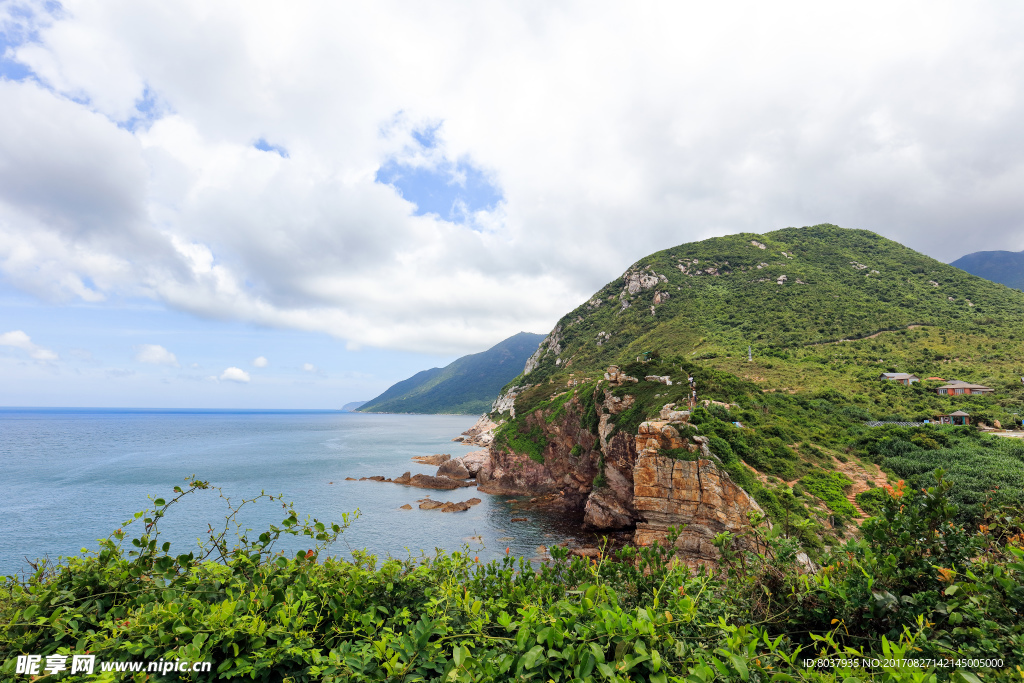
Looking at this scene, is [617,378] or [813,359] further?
[813,359]

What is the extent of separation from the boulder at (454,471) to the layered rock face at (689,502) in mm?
32449

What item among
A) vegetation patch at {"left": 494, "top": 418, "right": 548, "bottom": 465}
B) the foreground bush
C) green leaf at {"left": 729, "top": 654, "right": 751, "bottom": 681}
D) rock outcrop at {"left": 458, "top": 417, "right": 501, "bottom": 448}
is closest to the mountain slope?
rock outcrop at {"left": 458, "top": 417, "right": 501, "bottom": 448}

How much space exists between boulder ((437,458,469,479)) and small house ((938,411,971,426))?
4334cm

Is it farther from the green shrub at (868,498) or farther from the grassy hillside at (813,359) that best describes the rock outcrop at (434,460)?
the green shrub at (868,498)

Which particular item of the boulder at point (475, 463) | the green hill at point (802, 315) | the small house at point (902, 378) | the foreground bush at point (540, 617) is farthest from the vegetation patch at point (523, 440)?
the foreground bush at point (540, 617)

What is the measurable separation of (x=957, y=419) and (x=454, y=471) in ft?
148

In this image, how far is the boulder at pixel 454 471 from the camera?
50756mm

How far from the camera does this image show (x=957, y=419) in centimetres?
2628

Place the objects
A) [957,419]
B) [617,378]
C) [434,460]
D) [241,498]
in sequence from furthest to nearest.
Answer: [434,460]
[241,498]
[617,378]
[957,419]

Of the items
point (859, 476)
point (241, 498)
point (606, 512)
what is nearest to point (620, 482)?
point (606, 512)

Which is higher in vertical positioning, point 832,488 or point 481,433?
point 832,488

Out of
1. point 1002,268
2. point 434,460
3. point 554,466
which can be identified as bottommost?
point 434,460

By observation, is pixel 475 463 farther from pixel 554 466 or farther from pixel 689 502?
pixel 689 502

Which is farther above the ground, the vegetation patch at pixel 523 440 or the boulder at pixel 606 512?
the vegetation patch at pixel 523 440
